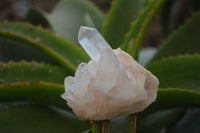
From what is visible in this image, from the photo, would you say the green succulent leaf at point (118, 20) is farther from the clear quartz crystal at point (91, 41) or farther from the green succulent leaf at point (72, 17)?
the clear quartz crystal at point (91, 41)

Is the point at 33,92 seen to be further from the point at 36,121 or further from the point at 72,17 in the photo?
the point at 72,17

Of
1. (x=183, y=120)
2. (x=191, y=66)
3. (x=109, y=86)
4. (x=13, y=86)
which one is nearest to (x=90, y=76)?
(x=109, y=86)

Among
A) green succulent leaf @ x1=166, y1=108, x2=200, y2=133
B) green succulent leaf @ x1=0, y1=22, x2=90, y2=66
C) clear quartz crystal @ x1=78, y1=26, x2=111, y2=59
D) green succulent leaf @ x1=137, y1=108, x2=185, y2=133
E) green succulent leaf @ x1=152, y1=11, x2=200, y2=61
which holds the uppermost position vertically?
clear quartz crystal @ x1=78, y1=26, x2=111, y2=59

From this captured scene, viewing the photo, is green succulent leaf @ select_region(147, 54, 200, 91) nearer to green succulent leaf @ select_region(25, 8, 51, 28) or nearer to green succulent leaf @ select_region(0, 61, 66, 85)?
green succulent leaf @ select_region(0, 61, 66, 85)

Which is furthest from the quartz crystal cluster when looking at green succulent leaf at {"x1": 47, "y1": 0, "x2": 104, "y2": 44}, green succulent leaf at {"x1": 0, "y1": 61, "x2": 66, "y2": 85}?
green succulent leaf at {"x1": 47, "y1": 0, "x2": 104, "y2": 44}

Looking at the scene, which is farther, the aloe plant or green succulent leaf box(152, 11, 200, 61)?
green succulent leaf box(152, 11, 200, 61)
